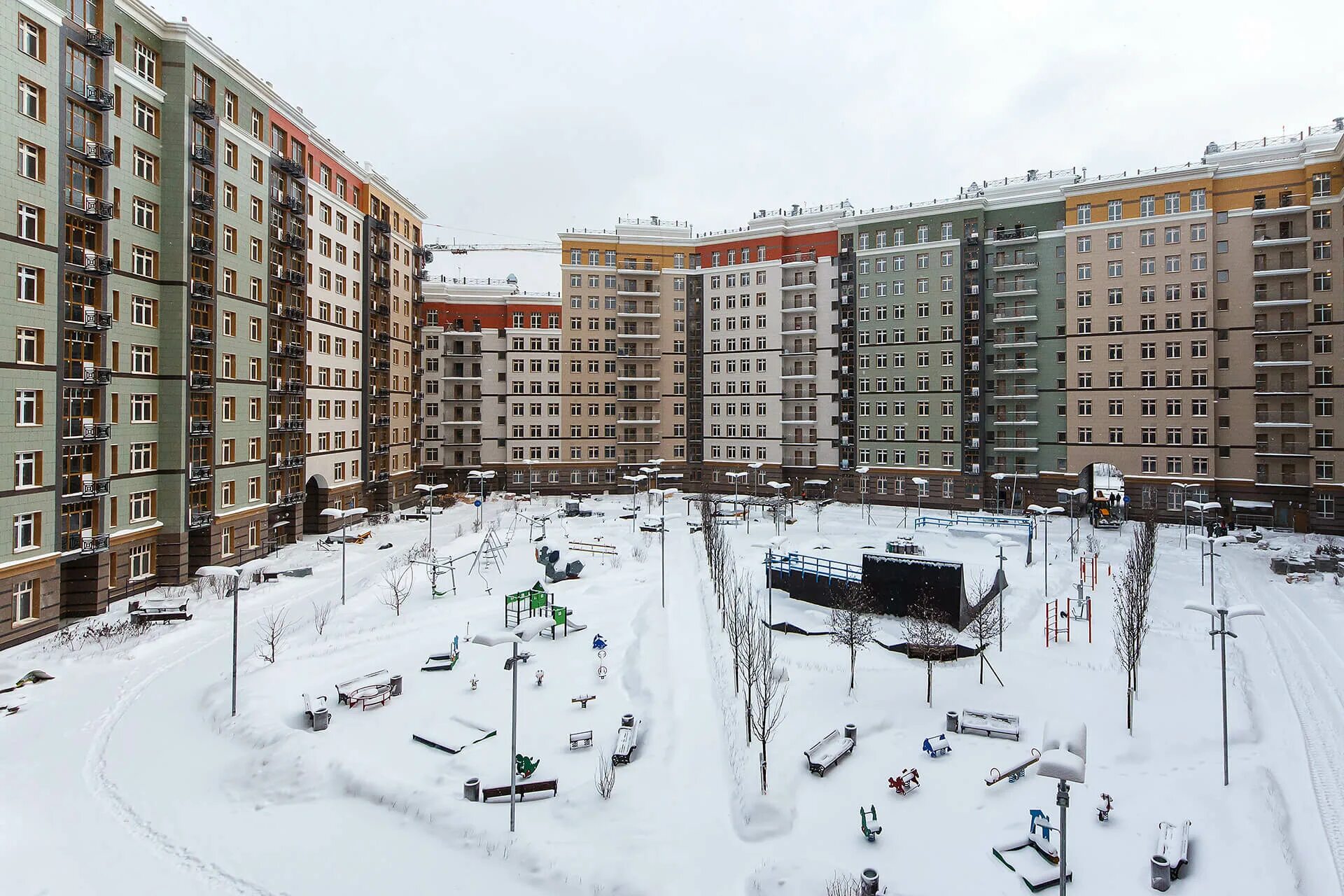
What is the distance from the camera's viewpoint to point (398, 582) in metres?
36.3

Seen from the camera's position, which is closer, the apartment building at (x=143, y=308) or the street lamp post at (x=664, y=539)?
the apartment building at (x=143, y=308)

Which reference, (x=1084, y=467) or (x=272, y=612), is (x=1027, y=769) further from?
(x=1084, y=467)

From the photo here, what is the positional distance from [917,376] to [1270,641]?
37.7 m

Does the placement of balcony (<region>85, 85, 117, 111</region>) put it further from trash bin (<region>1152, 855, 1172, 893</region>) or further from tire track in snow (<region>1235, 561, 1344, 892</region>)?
tire track in snow (<region>1235, 561, 1344, 892</region>)

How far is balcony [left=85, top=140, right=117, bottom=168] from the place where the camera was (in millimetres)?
30703

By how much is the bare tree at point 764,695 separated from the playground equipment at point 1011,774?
5.42 m

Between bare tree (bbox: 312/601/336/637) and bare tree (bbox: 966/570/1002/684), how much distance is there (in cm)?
2518

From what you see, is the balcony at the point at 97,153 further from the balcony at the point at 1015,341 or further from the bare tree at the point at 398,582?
the balcony at the point at 1015,341

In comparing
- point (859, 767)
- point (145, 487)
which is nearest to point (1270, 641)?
point (859, 767)

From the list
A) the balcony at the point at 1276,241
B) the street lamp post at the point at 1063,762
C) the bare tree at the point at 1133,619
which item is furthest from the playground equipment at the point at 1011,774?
the balcony at the point at 1276,241

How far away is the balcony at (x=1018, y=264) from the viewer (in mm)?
59000

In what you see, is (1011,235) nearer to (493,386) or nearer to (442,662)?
(493,386)

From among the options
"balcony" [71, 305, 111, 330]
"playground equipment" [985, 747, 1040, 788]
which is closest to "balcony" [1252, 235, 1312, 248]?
"playground equipment" [985, 747, 1040, 788]

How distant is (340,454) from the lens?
53.7 m
